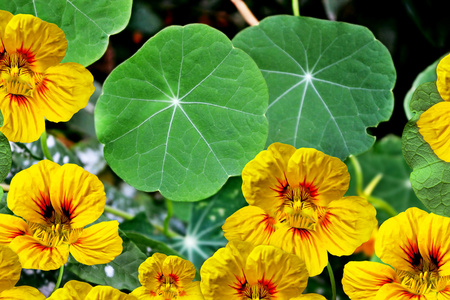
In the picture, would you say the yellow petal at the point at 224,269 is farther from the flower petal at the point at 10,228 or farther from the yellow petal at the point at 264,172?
the flower petal at the point at 10,228

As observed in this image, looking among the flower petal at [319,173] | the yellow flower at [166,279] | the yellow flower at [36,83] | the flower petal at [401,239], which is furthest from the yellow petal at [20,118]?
the flower petal at [401,239]

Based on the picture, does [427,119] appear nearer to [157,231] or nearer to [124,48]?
[157,231]

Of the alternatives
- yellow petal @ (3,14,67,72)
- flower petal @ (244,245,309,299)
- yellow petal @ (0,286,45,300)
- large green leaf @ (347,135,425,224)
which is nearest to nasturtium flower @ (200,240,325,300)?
flower petal @ (244,245,309,299)

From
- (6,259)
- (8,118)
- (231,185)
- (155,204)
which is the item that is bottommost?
(155,204)

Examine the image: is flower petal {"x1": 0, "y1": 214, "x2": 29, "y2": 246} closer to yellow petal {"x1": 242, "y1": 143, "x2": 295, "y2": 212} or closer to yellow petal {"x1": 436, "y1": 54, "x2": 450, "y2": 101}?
yellow petal {"x1": 242, "y1": 143, "x2": 295, "y2": 212}

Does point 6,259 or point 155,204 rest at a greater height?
point 6,259

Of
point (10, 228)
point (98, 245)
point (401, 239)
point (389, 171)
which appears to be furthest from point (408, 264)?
point (389, 171)

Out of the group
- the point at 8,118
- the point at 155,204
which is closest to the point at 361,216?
the point at 8,118
